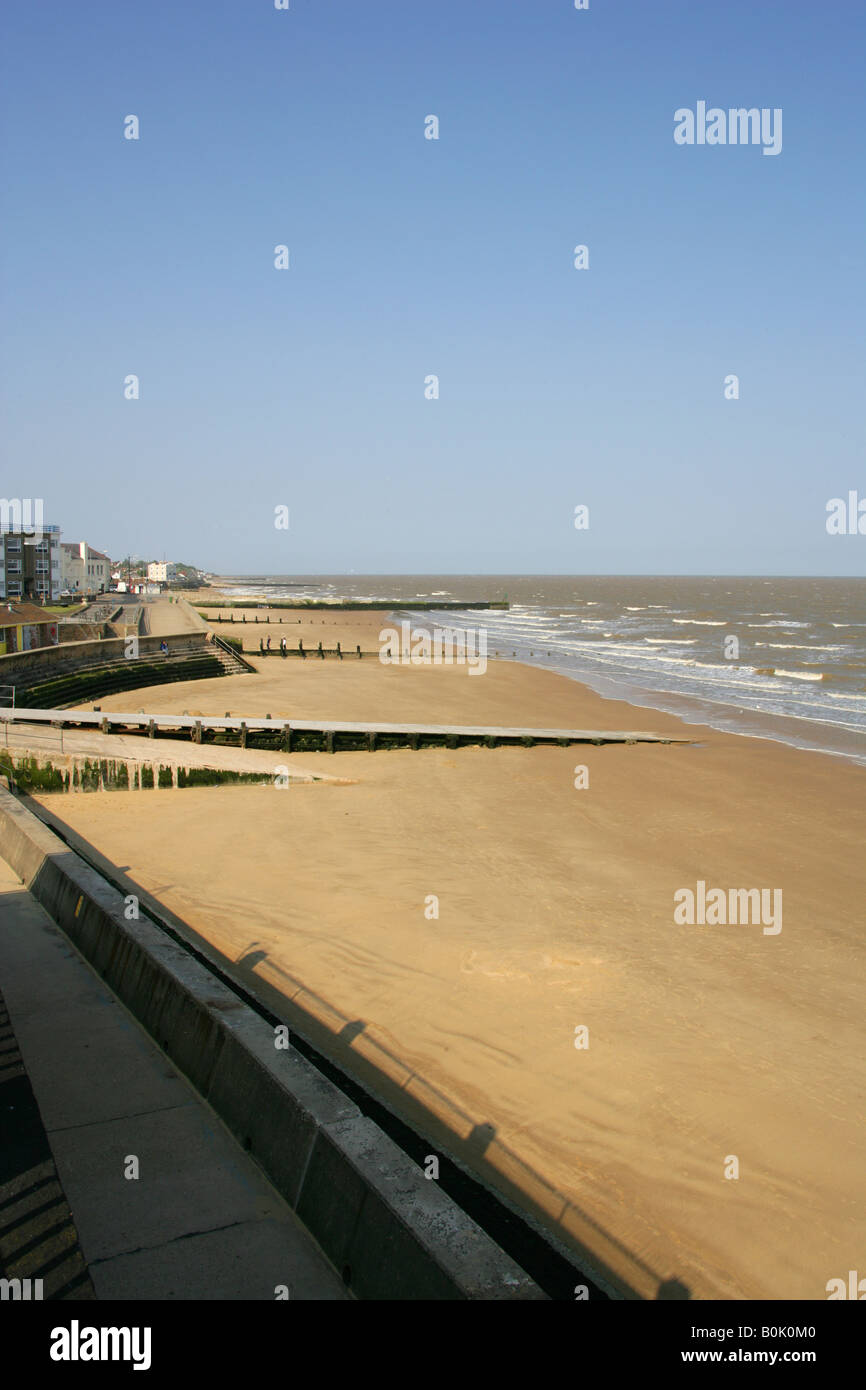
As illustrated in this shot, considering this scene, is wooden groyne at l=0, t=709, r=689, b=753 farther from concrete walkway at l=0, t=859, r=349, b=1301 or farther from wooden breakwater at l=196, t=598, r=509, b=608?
wooden breakwater at l=196, t=598, r=509, b=608

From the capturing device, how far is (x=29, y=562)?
89.2 m

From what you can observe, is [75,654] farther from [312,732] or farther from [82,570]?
[82,570]

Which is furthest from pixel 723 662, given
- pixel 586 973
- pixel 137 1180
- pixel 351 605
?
pixel 351 605

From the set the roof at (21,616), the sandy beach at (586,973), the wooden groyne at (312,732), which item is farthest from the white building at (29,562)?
the sandy beach at (586,973)

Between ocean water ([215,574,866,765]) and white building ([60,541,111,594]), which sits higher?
white building ([60,541,111,594])

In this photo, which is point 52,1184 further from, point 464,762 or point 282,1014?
point 464,762

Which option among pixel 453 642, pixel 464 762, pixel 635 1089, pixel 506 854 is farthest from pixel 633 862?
pixel 453 642

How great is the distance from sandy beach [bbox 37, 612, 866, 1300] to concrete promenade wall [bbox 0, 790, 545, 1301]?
1.90 m

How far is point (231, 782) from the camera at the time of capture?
22.5 metres

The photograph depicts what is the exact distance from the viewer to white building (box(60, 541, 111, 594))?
121375mm

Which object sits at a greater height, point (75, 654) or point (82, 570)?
point (82, 570)

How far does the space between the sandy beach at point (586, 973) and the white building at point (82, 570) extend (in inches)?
4161

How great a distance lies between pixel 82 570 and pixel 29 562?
41287 millimetres

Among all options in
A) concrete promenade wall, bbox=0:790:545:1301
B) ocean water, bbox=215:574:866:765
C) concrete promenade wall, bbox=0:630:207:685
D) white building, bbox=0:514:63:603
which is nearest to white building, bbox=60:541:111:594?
white building, bbox=0:514:63:603
